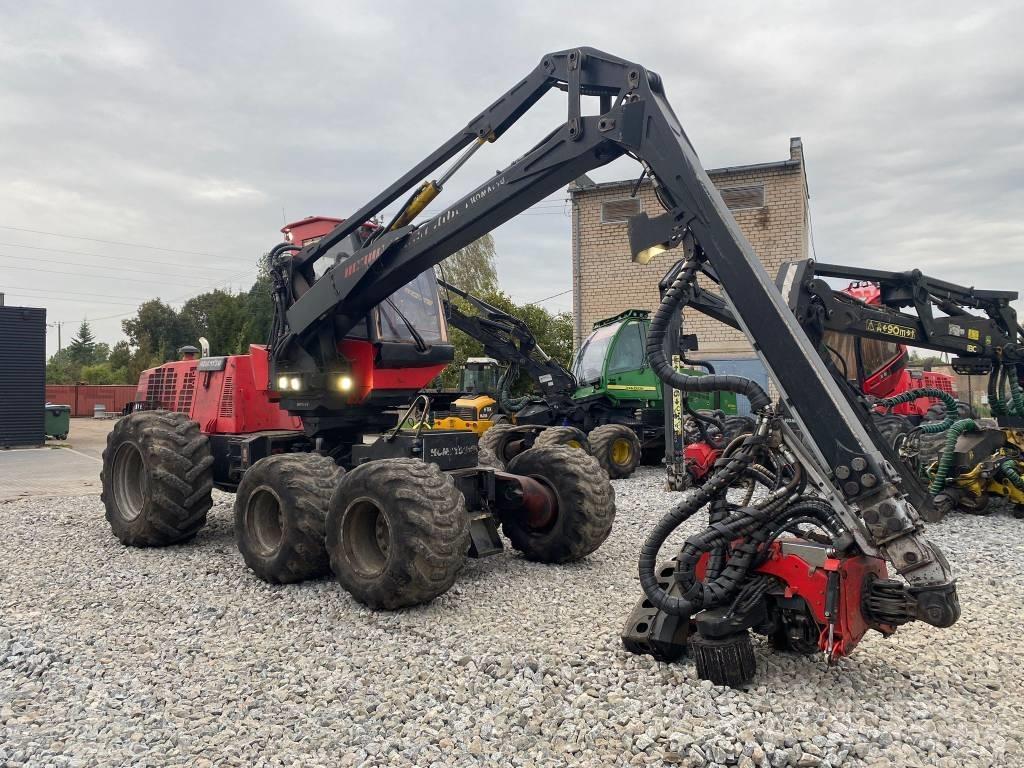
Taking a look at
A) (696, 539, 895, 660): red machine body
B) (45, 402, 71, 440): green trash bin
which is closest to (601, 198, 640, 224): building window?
(45, 402, 71, 440): green trash bin

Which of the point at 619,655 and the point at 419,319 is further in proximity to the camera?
the point at 419,319

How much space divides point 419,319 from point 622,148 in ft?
8.82

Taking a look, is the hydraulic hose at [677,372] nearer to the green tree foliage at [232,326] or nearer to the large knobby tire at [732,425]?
the large knobby tire at [732,425]

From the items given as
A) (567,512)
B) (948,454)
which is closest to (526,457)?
(567,512)

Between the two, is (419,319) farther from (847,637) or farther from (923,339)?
(923,339)

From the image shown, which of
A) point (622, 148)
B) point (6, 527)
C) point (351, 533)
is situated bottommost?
point (6, 527)

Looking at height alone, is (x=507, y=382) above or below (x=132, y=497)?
above

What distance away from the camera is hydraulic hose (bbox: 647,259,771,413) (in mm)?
3734

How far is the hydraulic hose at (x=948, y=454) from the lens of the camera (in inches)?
330

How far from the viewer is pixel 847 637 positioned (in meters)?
3.46

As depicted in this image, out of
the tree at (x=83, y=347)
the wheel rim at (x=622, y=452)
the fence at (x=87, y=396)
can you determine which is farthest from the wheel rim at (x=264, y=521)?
the tree at (x=83, y=347)

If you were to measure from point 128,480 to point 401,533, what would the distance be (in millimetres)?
3912

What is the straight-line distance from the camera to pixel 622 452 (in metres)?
11.7

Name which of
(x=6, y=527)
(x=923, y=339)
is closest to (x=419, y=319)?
(x=6, y=527)
